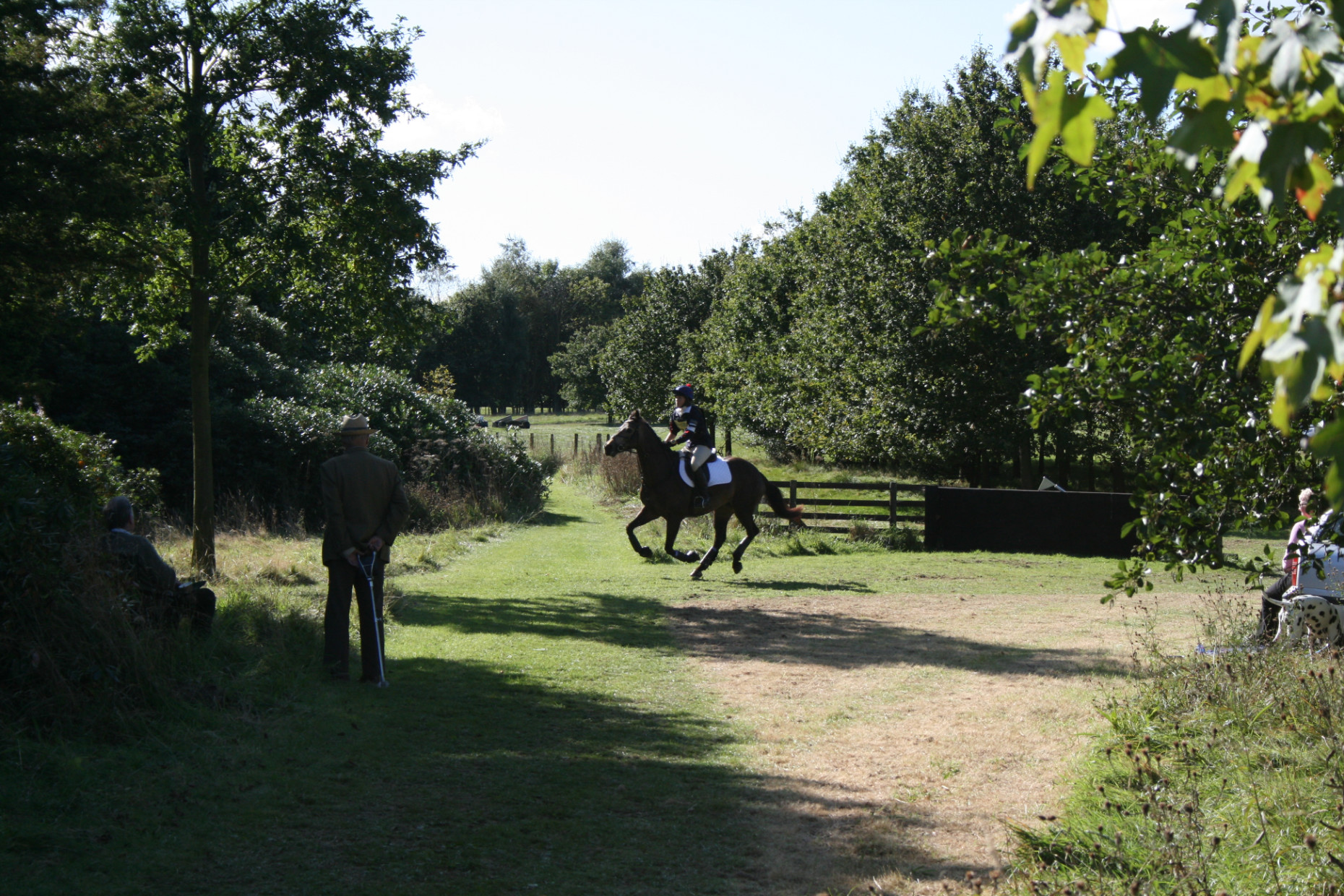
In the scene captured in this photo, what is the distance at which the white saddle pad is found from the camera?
1639 centimetres

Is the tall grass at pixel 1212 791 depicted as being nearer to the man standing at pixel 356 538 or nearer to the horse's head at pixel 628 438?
the man standing at pixel 356 538

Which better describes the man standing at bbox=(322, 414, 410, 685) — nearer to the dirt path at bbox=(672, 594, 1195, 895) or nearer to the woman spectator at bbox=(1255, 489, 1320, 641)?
the dirt path at bbox=(672, 594, 1195, 895)

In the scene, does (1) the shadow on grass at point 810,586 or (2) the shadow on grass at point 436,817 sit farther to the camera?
(1) the shadow on grass at point 810,586

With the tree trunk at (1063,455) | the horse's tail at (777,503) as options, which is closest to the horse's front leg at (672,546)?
the horse's tail at (777,503)

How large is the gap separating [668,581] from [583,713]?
793cm

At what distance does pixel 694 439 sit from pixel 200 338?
7.11 metres

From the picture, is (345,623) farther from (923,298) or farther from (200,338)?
(923,298)

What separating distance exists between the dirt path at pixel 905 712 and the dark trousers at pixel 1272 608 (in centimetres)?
127

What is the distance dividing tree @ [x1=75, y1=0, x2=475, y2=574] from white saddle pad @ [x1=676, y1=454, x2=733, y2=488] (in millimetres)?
4898

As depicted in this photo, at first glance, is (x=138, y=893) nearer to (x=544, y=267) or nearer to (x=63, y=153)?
(x=63, y=153)

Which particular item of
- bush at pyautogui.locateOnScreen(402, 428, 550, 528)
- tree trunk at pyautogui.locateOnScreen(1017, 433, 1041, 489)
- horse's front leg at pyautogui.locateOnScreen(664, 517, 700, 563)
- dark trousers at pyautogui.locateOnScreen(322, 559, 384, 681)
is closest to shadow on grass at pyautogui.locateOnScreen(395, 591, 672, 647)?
horse's front leg at pyautogui.locateOnScreen(664, 517, 700, 563)

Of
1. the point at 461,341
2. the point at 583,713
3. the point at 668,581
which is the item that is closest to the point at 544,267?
the point at 461,341

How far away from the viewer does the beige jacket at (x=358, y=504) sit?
27.7ft

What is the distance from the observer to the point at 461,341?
81.7 metres
